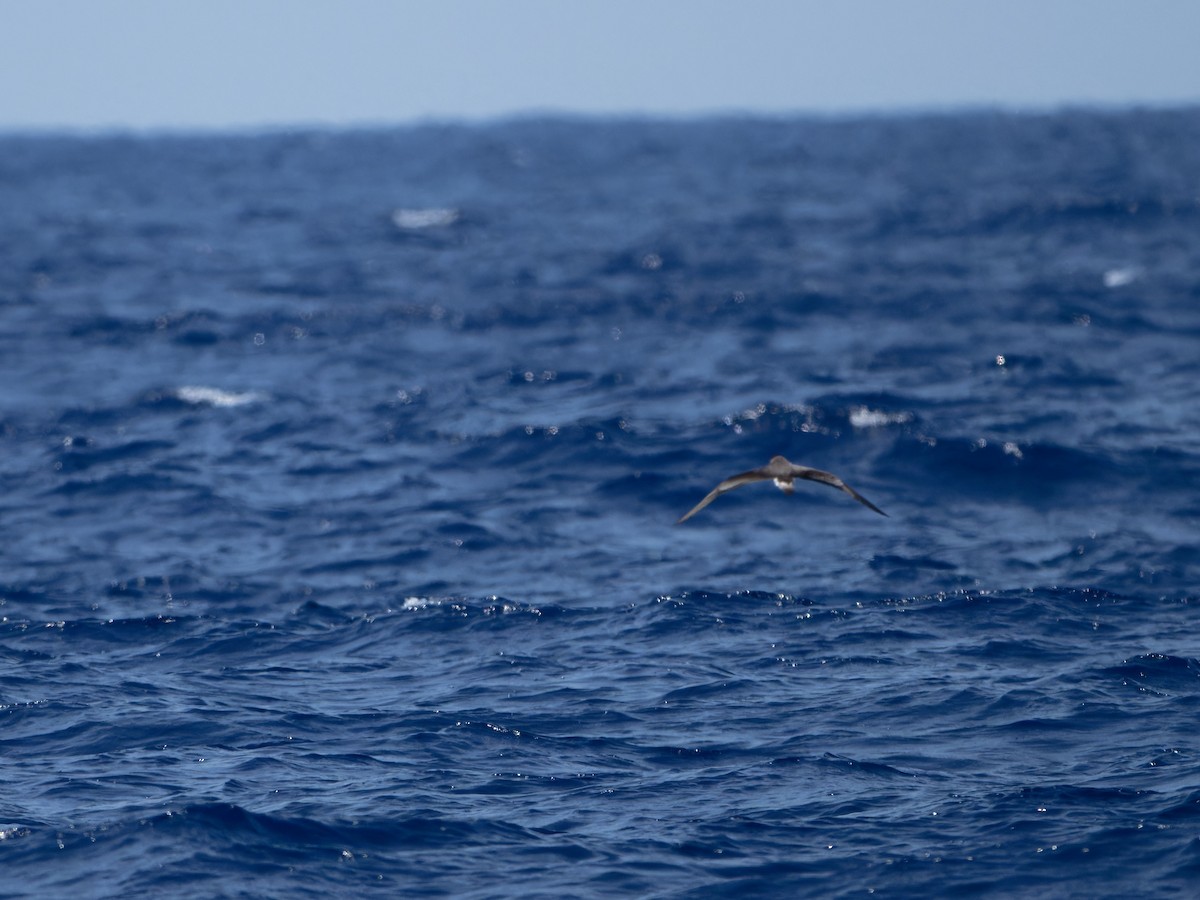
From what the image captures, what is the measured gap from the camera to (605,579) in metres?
25.9

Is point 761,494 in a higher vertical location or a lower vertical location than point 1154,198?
lower

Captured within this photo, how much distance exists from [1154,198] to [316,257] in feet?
128

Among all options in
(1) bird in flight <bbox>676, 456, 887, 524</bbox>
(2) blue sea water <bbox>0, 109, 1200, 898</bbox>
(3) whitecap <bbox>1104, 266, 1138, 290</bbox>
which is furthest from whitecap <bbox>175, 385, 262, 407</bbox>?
(3) whitecap <bbox>1104, 266, 1138, 290</bbox>

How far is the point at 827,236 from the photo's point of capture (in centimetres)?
6669

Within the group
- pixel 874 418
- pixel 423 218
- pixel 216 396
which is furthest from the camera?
pixel 423 218

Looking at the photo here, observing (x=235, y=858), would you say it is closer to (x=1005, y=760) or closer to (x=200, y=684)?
(x=200, y=684)

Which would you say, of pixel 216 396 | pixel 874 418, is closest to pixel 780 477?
pixel 874 418

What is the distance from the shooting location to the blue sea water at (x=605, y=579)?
17156 millimetres

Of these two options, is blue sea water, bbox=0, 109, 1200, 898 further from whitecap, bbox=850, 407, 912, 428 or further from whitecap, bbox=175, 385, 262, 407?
whitecap, bbox=175, 385, 262, 407

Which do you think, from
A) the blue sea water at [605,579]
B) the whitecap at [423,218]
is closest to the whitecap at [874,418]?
the blue sea water at [605,579]

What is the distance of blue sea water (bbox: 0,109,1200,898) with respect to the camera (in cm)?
1716

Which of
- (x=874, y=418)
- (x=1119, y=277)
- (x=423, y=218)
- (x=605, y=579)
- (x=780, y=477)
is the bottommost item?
(x=605, y=579)

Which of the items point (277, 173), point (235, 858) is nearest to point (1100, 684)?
point (235, 858)

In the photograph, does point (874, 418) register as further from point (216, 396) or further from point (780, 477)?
point (216, 396)
